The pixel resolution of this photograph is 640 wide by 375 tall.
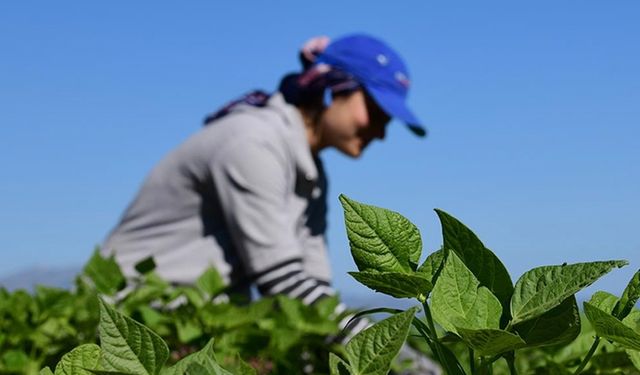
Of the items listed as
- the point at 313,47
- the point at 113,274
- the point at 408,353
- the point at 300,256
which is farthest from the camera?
the point at 313,47

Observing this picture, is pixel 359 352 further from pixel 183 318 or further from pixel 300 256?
pixel 300 256

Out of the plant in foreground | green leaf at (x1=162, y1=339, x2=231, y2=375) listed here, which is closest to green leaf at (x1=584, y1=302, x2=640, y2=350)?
the plant in foreground

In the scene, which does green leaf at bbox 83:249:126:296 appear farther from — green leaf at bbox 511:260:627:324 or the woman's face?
the woman's face

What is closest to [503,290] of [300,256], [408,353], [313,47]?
[408,353]

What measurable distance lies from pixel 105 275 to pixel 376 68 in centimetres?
244

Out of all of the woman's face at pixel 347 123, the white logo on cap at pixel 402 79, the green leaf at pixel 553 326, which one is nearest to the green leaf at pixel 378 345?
the green leaf at pixel 553 326

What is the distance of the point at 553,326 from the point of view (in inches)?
28.5

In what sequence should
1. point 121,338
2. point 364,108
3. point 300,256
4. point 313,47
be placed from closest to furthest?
point 121,338 < point 300,256 < point 364,108 < point 313,47

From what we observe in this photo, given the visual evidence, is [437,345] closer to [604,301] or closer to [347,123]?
[604,301]

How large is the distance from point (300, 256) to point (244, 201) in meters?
0.28

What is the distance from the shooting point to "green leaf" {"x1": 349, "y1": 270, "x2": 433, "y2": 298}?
27.0 inches

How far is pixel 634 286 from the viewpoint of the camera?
2.47 feet

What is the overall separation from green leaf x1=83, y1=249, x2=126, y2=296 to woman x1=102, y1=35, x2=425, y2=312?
4.16 feet

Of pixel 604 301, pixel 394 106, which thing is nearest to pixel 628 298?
pixel 604 301
